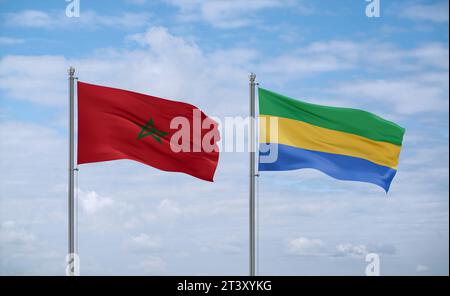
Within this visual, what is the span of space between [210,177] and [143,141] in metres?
2.36

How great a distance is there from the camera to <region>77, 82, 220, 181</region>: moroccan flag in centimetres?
2191

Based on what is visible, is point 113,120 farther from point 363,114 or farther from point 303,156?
point 363,114

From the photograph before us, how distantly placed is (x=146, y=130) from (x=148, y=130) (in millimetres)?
62

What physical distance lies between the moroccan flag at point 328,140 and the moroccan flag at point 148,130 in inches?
75.9

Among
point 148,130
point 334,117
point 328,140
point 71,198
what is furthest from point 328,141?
point 71,198

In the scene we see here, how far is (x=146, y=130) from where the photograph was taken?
2222 centimetres

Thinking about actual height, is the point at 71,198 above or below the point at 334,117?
below

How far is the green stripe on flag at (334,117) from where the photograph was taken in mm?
23203

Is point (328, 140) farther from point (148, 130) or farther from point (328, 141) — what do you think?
point (148, 130)

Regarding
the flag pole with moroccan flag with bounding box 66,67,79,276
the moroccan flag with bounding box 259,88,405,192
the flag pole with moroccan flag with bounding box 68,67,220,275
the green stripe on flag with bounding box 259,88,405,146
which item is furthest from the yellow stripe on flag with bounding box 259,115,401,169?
the flag pole with moroccan flag with bounding box 66,67,79,276

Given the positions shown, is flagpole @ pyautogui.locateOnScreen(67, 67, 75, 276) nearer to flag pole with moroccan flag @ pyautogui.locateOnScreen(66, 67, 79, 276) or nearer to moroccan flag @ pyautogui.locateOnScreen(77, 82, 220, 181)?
flag pole with moroccan flag @ pyautogui.locateOnScreen(66, 67, 79, 276)

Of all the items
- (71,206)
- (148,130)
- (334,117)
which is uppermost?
(334,117)
